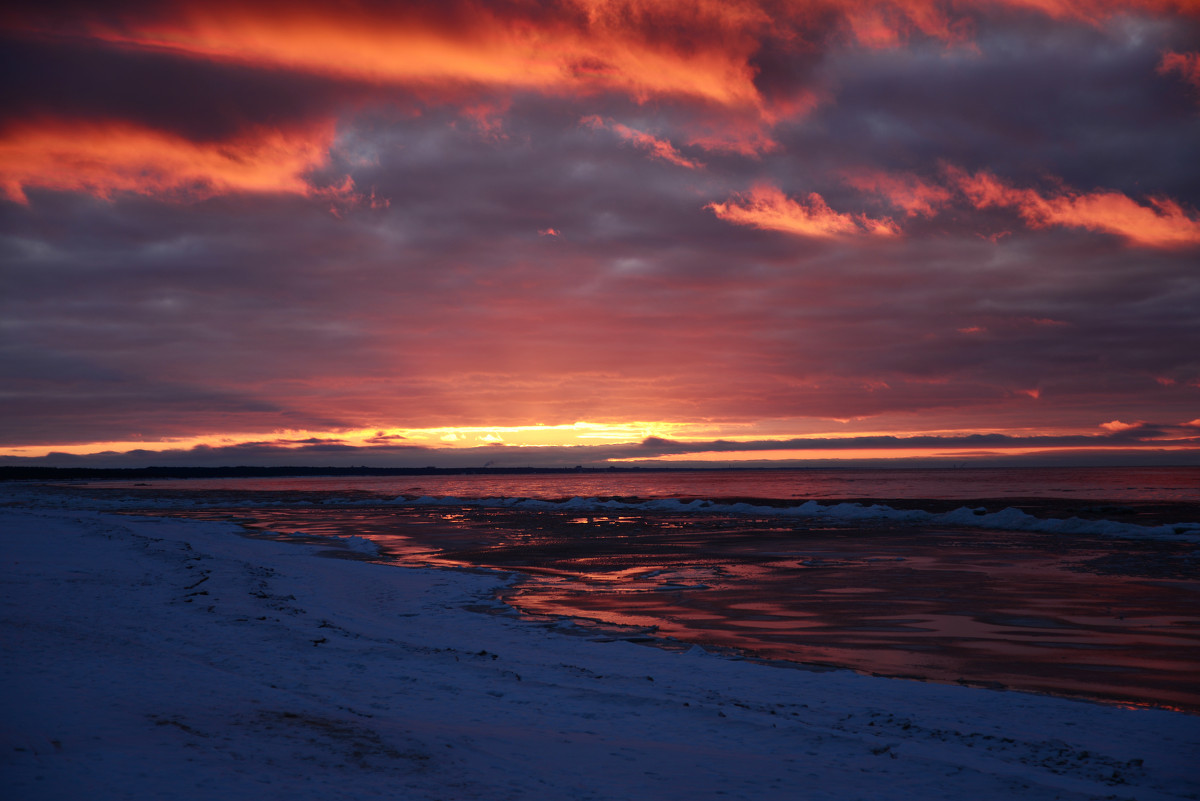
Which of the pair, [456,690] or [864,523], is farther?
[864,523]

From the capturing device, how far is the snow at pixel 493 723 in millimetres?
4828

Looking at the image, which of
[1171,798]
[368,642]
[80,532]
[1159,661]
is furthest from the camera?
[80,532]

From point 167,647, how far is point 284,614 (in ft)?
9.31

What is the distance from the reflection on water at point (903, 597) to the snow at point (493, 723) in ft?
4.37

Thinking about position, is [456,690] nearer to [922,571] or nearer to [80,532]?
[922,571]

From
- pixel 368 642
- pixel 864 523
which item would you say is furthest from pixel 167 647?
pixel 864 523

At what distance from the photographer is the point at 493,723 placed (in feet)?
20.1

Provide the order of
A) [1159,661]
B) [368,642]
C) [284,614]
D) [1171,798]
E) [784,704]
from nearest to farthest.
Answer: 1. [1171,798]
2. [784,704]
3. [1159,661]
4. [368,642]
5. [284,614]

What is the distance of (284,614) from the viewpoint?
1102cm

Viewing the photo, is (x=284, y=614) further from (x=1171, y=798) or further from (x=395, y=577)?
(x=1171, y=798)

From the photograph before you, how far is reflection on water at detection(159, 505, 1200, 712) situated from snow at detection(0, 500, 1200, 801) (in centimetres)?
133

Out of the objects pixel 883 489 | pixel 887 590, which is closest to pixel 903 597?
pixel 887 590

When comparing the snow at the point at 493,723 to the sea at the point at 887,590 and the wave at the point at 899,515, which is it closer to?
the sea at the point at 887,590

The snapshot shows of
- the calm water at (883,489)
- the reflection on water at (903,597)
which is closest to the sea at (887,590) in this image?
the reflection on water at (903,597)
